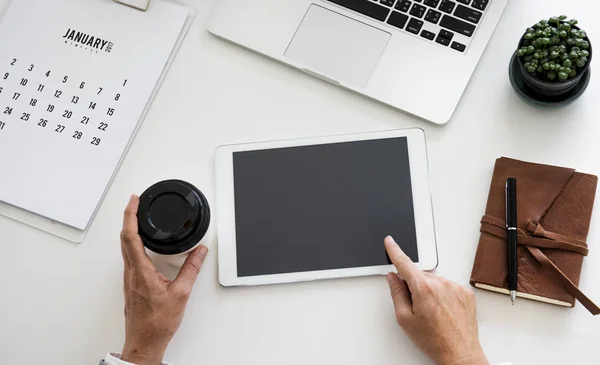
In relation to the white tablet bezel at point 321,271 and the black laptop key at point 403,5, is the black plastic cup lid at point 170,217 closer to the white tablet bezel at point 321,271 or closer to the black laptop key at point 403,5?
the white tablet bezel at point 321,271

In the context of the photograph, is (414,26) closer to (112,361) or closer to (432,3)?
(432,3)

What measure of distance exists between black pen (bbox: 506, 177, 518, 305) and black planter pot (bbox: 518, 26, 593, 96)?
0.12 m

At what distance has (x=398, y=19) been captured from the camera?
35.5 inches

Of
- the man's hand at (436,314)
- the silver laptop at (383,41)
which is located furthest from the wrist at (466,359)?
the silver laptop at (383,41)

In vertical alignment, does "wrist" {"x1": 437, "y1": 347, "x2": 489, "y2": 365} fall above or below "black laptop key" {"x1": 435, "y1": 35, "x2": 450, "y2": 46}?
below

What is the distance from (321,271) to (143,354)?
25 centimetres

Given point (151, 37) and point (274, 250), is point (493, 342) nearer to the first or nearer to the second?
point (274, 250)

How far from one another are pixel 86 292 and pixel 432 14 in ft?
2.00

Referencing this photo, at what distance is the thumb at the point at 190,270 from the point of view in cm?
83

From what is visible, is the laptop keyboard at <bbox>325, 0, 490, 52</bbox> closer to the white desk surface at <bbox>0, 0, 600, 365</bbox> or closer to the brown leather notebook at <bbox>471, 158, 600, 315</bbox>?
the white desk surface at <bbox>0, 0, 600, 365</bbox>

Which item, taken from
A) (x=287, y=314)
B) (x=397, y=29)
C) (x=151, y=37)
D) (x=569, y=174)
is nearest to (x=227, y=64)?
(x=151, y=37)

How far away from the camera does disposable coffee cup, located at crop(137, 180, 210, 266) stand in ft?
2.59

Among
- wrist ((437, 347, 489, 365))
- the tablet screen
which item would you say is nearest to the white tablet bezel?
the tablet screen

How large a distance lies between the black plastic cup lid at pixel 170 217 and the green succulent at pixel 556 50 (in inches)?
17.9
